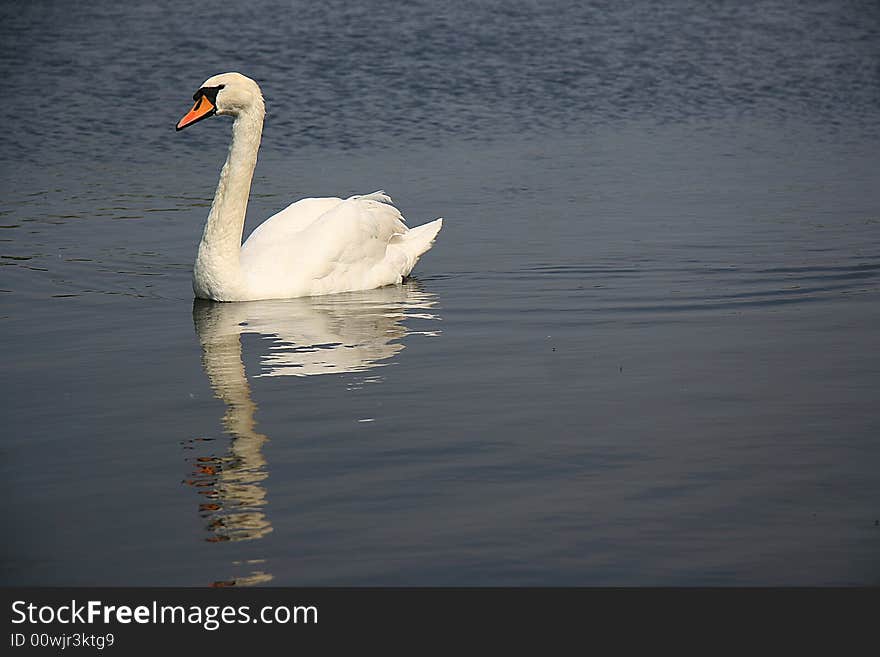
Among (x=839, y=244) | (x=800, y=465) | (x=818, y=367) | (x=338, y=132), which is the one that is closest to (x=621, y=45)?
(x=338, y=132)

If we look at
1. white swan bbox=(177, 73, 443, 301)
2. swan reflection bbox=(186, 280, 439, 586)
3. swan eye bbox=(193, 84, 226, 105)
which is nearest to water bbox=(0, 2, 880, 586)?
swan reflection bbox=(186, 280, 439, 586)

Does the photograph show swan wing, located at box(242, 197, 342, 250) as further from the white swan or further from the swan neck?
the swan neck

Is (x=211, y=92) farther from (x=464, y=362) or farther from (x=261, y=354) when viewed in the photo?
(x=464, y=362)

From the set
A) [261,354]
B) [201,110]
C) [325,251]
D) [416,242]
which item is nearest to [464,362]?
[261,354]

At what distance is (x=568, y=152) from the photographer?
1945 cm

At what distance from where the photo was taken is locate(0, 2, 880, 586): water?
5.91m

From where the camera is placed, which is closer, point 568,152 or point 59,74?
point 568,152

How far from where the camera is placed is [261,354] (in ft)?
30.3

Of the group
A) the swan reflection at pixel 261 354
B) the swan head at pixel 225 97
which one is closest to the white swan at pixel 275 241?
the swan head at pixel 225 97

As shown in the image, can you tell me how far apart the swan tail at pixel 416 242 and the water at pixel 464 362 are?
0.91 ft

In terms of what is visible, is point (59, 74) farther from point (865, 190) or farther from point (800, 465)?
point (800, 465)

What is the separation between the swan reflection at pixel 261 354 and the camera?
6.27 meters

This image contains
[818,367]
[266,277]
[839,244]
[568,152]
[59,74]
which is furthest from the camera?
[59,74]

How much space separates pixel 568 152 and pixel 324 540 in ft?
46.1
